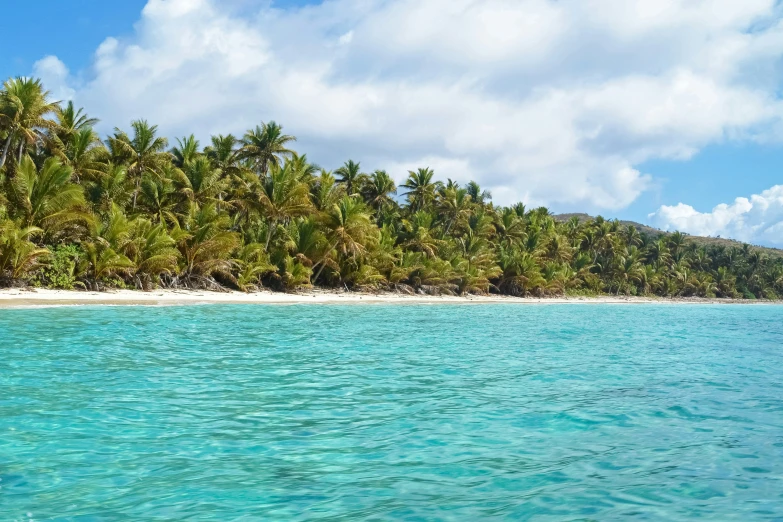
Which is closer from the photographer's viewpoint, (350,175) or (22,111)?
(22,111)

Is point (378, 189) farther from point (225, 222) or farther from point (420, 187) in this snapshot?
point (225, 222)

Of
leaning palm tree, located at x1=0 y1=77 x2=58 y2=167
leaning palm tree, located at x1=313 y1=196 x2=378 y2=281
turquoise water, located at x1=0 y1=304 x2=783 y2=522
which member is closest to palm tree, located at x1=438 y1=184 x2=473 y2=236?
leaning palm tree, located at x1=313 y1=196 x2=378 y2=281

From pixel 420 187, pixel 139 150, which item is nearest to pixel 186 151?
pixel 139 150

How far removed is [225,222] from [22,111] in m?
9.51

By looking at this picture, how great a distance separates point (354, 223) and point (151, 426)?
27671mm

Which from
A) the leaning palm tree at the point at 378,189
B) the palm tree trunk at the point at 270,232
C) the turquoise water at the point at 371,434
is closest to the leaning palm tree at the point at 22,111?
the palm tree trunk at the point at 270,232

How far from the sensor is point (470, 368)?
404 inches

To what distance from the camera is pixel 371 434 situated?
591 cm

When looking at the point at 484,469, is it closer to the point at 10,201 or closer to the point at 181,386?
the point at 181,386

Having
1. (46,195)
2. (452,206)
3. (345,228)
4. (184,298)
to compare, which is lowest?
(184,298)

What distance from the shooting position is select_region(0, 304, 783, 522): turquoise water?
4191 mm

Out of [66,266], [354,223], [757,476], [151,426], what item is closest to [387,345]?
[151,426]

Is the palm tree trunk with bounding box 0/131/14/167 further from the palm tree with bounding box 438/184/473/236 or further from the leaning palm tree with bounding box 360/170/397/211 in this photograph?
the palm tree with bounding box 438/184/473/236

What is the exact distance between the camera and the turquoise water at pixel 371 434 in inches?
165
